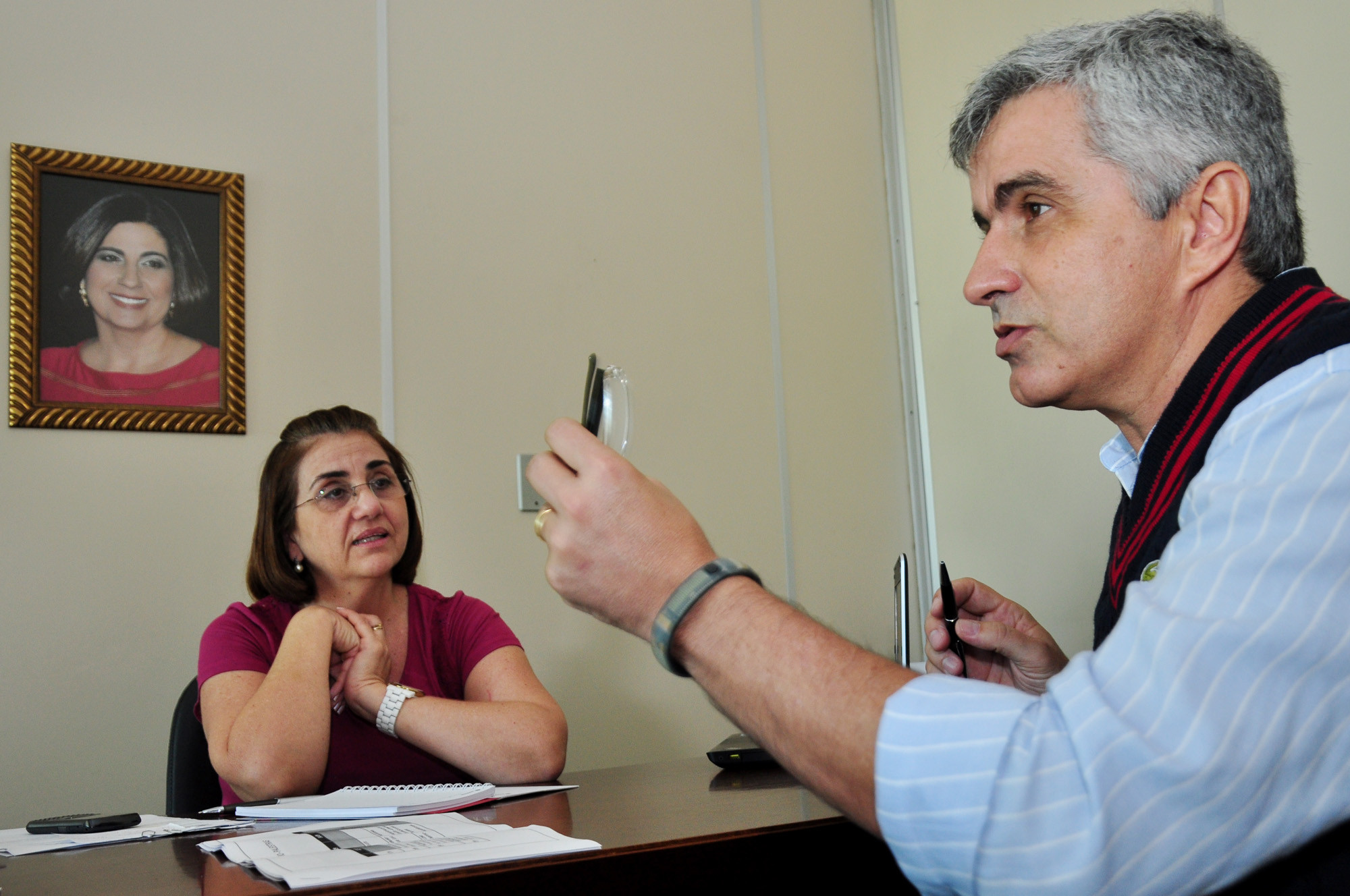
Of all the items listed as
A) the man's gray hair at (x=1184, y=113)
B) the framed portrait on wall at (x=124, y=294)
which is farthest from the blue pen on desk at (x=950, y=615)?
the framed portrait on wall at (x=124, y=294)

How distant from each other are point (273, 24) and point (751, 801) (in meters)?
2.31

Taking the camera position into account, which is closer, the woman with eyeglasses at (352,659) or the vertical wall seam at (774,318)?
the woman with eyeglasses at (352,659)

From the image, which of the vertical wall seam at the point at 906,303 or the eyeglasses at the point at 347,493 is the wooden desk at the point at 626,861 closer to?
the eyeglasses at the point at 347,493

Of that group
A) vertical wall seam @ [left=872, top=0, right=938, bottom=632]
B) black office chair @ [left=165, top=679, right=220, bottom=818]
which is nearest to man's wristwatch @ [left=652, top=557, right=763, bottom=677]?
black office chair @ [left=165, top=679, right=220, bottom=818]

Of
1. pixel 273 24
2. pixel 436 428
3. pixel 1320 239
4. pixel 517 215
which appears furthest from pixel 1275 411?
pixel 273 24

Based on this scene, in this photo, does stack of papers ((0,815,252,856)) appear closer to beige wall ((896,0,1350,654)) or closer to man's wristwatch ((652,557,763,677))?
man's wristwatch ((652,557,763,677))

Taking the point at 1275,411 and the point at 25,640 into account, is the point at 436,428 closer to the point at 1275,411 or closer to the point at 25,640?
the point at 25,640

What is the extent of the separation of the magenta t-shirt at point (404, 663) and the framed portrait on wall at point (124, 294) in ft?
2.12

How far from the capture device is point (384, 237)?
2662mm

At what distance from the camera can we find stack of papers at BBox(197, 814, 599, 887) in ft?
2.58

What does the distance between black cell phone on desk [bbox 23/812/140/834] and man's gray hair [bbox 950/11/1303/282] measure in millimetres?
1362

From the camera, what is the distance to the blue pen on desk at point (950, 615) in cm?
125

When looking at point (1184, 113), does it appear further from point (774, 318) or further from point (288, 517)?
point (774, 318)

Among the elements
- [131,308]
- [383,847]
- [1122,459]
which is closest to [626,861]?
[383,847]
